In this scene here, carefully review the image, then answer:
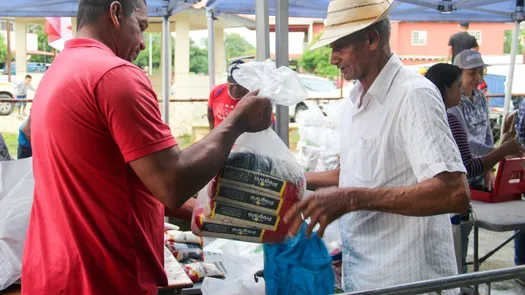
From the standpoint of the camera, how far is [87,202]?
1.41 m

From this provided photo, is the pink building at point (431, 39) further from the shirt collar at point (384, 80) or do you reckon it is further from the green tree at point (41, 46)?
the shirt collar at point (384, 80)

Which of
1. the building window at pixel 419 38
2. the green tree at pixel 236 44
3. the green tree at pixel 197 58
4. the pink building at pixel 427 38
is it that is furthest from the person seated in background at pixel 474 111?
the green tree at pixel 236 44

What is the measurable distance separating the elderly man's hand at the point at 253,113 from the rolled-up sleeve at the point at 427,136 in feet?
1.40

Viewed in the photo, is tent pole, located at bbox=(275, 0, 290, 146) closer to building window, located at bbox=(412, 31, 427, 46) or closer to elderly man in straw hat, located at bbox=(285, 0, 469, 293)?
elderly man in straw hat, located at bbox=(285, 0, 469, 293)

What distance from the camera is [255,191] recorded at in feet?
5.20

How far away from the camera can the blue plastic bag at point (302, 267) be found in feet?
5.58

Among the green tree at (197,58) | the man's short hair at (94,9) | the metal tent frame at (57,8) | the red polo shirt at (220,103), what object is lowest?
the red polo shirt at (220,103)

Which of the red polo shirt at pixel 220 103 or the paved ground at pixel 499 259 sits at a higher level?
the red polo shirt at pixel 220 103

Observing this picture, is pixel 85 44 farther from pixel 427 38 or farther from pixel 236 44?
pixel 236 44

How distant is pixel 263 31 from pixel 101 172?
87cm

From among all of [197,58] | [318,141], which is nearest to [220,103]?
Result: [318,141]

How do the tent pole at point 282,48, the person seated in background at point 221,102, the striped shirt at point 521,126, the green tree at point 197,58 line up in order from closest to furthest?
the tent pole at point 282,48 → the striped shirt at point 521,126 → the person seated in background at point 221,102 → the green tree at point 197,58

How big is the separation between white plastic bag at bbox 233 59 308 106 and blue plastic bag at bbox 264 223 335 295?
1.41 ft

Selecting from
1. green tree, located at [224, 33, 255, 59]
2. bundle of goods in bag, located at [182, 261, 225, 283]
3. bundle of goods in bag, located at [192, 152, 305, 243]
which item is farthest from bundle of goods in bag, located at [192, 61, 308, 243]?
green tree, located at [224, 33, 255, 59]
